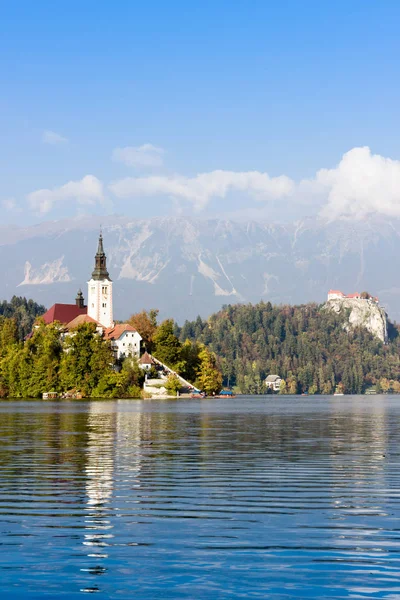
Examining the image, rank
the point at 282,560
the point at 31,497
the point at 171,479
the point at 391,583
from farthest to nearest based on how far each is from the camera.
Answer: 1. the point at 171,479
2. the point at 31,497
3. the point at 282,560
4. the point at 391,583

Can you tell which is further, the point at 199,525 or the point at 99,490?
the point at 99,490

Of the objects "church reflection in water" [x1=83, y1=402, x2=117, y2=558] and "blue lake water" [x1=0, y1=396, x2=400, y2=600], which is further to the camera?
"church reflection in water" [x1=83, y1=402, x2=117, y2=558]

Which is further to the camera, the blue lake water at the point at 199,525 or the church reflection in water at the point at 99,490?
the church reflection in water at the point at 99,490

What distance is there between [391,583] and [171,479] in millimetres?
16776

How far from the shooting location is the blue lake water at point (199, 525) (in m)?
17.5

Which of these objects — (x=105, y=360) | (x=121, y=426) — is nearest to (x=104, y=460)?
(x=121, y=426)

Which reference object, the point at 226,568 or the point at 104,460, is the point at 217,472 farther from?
the point at 226,568

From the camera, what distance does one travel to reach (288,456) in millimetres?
44094

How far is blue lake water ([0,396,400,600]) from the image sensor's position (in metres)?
17.5

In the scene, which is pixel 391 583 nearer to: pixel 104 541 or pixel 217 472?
pixel 104 541

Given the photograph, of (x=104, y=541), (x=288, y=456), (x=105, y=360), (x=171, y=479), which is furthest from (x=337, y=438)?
(x=105, y=360)

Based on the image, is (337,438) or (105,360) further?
(105,360)

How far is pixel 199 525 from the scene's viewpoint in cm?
2327

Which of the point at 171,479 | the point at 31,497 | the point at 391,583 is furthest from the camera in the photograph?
the point at 171,479
